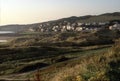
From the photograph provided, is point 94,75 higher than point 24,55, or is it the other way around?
point 94,75

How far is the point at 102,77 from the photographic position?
12.4 m

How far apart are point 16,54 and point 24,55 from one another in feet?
6.93

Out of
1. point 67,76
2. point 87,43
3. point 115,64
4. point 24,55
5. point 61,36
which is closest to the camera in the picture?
point 67,76

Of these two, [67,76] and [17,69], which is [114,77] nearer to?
[67,76]

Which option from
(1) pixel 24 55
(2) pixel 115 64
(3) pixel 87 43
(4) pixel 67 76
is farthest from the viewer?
(3) pixel 87 43

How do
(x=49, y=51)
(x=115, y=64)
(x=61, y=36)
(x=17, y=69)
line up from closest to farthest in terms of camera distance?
(x=115, y=64), (x=17, y=69), (x=49, y=51), (x=61, y=36)

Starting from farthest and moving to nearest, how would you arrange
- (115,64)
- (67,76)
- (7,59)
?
(7,59) → (115,64) → (67,76)

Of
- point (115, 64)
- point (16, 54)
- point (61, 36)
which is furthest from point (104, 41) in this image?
point (115, 64)

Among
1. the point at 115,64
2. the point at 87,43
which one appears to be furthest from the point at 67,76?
the point at 87,43

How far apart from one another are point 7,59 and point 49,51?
480 inches

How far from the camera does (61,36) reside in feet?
439

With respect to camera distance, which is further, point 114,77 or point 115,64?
point 115,64

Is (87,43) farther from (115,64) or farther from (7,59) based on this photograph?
(115,64)

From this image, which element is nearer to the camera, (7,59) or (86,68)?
(86,68)
